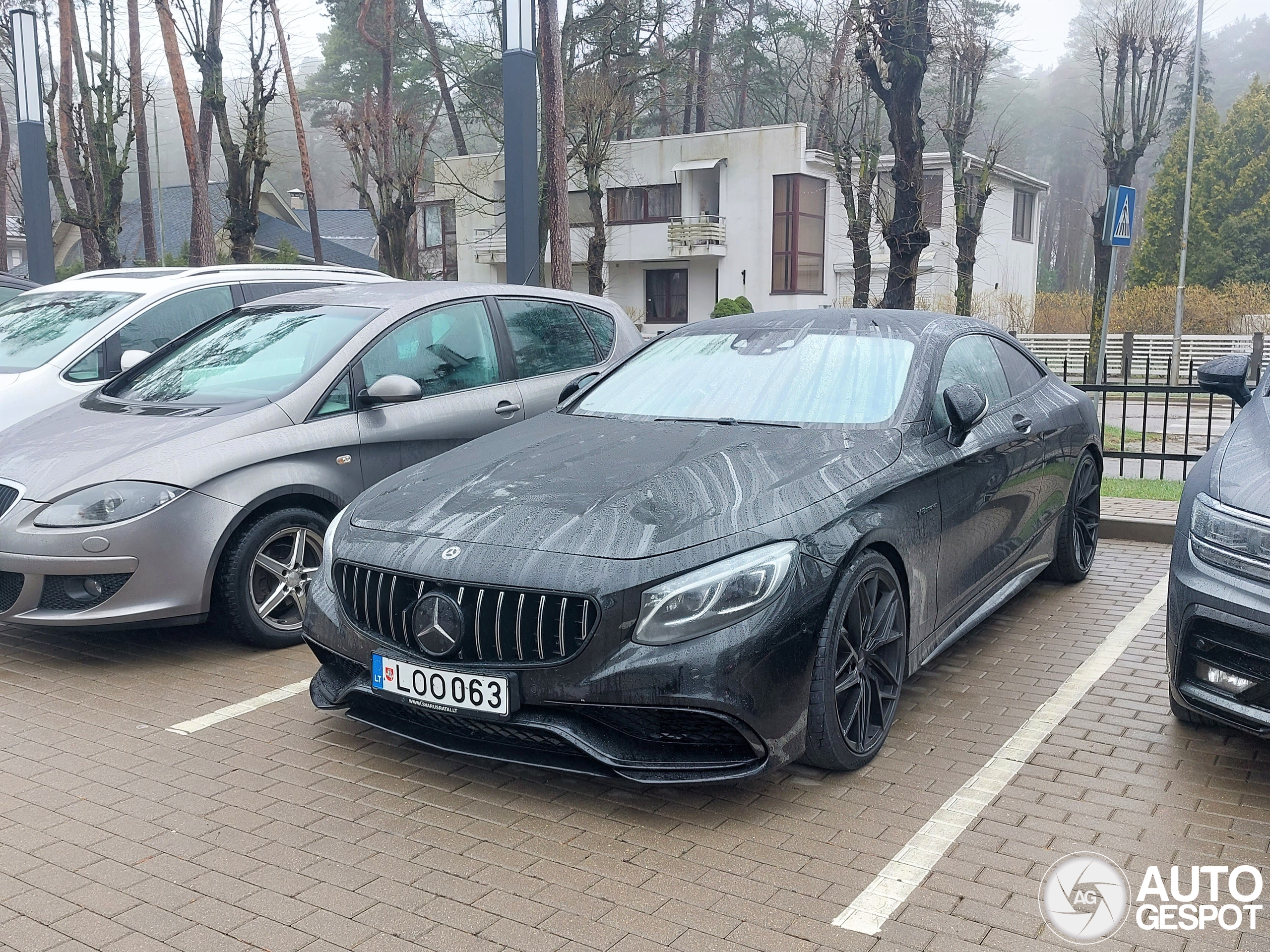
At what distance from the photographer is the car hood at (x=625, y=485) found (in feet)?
11.8

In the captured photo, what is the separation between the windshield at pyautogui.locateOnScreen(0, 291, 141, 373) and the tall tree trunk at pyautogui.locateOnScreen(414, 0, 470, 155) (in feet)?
113

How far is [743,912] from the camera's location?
9.95 feet

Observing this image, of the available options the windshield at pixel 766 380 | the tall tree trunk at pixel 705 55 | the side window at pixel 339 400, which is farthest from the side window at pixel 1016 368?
the tall tree trunk at pixel 705 55

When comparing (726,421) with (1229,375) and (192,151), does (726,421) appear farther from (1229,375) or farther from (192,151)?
(192,151)

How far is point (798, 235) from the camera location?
1569 inches

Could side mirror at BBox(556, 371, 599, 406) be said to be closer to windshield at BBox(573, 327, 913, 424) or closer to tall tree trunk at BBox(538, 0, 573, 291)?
windshield at BBox(573, 327, 913, 424)

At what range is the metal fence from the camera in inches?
351

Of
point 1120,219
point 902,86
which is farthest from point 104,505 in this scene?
point 902,86

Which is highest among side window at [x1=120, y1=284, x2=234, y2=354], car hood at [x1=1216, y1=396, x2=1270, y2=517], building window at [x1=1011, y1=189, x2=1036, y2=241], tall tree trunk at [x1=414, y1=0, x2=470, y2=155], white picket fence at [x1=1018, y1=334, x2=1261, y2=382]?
tall tree trunk at [x1=414, y1=0, x2=470, y2=155]

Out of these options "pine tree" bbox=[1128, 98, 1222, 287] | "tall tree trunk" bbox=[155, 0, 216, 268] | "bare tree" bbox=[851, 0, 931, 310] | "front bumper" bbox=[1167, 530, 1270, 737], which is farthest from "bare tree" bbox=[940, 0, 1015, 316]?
"front bumper" bbox=[1167, 530, 1270, 737]

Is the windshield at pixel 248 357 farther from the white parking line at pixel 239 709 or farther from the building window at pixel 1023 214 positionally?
the building window at pixel 1023 214

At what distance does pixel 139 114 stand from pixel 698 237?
18.5 meters

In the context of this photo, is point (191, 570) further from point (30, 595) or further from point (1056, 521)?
point (1056, 521)

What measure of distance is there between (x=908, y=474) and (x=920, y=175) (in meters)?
9.88
